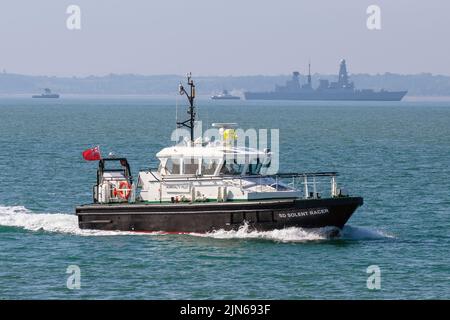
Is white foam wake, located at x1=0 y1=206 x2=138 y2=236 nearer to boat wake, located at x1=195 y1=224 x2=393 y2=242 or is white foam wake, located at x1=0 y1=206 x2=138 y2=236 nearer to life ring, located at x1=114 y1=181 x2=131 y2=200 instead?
life ring, located at x1=114 y1=181 x2=131 y2=200

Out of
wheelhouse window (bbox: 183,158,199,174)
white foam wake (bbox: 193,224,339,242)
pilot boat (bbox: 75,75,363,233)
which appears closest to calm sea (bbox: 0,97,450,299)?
white foam wake (bbox: 193,224,339,242)

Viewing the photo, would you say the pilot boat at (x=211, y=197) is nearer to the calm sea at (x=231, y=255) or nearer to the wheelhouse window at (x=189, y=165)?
the wheelhouse window at (x=189, y=165)

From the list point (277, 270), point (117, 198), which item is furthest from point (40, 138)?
point (277, 270)

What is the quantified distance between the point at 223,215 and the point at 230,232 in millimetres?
647

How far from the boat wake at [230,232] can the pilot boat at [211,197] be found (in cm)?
20

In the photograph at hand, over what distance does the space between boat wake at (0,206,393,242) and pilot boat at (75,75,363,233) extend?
199 millimetres

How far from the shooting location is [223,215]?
37.1 metres

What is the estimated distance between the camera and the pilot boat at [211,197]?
36.8m

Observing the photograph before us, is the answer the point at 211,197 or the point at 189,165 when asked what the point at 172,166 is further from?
the point at 211,197

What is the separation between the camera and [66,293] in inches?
1179

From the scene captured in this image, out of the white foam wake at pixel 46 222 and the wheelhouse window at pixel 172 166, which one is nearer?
the wheelhouse window at pixel 172 166

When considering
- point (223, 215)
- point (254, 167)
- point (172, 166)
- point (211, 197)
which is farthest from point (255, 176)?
point (172, 166)

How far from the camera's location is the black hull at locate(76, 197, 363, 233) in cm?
3659

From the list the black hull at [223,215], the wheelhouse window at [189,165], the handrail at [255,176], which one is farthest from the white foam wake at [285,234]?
the wheelhouse window at [189,165]
